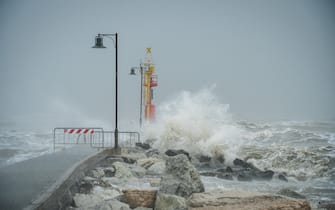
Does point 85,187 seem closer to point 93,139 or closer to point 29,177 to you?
point 29,177

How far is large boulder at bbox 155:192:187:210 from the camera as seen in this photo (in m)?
7.02

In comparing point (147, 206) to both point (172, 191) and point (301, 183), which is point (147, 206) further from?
point (301, 183)

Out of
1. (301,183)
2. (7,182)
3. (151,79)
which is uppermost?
(151,79)

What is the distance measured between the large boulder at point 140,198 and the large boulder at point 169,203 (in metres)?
0.47

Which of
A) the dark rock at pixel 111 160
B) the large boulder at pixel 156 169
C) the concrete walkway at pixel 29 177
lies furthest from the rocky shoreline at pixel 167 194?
the dark rock at pixel 111 160

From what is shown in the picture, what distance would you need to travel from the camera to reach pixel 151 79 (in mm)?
34781

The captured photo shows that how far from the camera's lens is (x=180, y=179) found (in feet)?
27.5

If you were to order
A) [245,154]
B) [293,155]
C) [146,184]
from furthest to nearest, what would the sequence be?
[245,154] < [293,155] < [146,184]

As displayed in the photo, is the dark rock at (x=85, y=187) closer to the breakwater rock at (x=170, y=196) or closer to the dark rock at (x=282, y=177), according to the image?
the breakwater rock at (x=170, y=196)

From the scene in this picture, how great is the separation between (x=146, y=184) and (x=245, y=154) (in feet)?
31.4

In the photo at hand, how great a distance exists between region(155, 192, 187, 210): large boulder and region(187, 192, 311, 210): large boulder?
0.61 feet

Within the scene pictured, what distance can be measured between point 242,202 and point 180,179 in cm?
162

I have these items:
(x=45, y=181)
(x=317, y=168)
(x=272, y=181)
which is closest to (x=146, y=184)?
(x=45, y=181)

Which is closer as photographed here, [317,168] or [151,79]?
[317,168]
